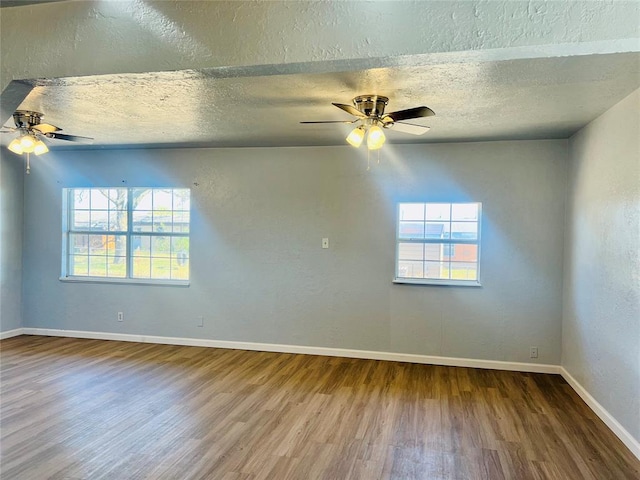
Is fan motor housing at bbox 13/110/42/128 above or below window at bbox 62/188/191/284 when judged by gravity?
above

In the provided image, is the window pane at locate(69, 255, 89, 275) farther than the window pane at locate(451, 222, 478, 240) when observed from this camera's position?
Yes

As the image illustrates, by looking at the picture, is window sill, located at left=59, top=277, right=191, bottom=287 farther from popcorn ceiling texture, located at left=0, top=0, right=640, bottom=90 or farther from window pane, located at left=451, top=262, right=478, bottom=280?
popcorn ceiling texture, located at left=0, top=0, right=640, bottom=90

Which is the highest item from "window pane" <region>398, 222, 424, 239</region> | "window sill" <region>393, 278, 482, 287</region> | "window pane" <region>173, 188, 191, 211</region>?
"window pane" <region>173, 188, 191, 211</region>

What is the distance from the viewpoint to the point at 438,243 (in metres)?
4.68

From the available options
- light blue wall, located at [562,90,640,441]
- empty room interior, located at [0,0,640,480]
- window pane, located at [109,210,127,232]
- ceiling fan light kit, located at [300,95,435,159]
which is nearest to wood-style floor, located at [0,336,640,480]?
empty room interior, located at [0,0,640,480]

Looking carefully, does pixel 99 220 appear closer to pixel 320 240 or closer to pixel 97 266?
pixel 97 266

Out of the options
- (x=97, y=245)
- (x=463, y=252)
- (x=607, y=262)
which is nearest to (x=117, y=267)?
(x=97, y=245)

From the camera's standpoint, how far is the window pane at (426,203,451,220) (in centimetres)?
464

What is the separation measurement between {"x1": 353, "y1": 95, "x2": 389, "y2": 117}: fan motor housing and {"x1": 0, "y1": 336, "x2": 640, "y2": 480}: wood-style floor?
229 centimetres

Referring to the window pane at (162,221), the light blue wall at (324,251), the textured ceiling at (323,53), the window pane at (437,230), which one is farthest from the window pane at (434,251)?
the window pane at (162,221)

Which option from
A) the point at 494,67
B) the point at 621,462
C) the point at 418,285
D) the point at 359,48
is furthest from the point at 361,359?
the point at 359,48

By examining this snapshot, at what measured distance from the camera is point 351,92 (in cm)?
279

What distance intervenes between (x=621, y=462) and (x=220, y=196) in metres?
4.44

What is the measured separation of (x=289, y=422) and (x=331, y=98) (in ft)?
7.90
